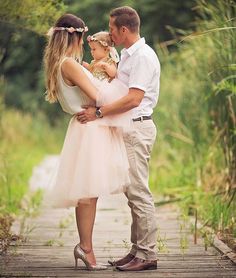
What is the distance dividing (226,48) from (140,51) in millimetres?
3229

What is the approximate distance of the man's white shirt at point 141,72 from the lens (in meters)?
5.80

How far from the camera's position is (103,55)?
6.02 metres

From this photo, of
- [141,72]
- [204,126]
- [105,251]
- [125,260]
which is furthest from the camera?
[204,126]

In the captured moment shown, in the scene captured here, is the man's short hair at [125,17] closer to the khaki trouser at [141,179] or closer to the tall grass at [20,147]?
the khaki trouser at [141,179]

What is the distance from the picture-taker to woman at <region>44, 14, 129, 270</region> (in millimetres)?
5883

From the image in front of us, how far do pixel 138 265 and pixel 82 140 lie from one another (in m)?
0.88

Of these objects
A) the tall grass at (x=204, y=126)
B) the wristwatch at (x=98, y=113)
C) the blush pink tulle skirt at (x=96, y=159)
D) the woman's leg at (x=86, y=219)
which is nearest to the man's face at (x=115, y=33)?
the blush pink tulle skirt at (x=96, y=159)

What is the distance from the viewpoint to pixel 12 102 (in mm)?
28156

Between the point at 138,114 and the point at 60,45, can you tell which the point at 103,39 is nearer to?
the point at 60,45

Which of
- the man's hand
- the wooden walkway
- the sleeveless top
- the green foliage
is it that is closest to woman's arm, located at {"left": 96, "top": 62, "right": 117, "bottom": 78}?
the sleeveless top

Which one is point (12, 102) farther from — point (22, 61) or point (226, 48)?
point (226, 48)

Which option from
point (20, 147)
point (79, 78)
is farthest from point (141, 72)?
point (20, 147)

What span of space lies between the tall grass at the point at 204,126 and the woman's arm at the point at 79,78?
4.55ft

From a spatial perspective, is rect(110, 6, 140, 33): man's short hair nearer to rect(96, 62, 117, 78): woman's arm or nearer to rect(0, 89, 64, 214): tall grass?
rect(96, 62, 117, 78): woman's arm
